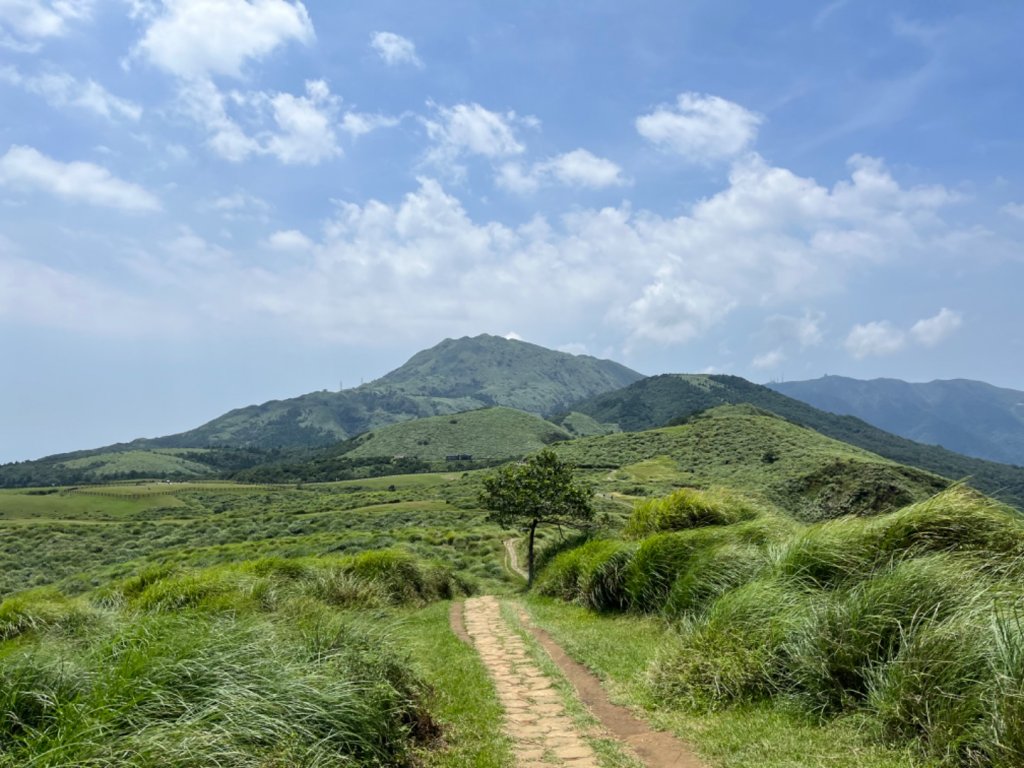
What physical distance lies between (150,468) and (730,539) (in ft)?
667

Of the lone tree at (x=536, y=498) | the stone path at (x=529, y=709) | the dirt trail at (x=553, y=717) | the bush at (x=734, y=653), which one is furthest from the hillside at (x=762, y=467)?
the bush at (x=734, y=653)

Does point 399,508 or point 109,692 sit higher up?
point 109,692

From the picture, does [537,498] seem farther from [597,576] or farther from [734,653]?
[734,653]

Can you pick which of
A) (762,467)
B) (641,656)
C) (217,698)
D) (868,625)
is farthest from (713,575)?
(762,467)

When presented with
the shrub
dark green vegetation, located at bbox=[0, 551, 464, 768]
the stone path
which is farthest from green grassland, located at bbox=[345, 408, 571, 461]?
dark green vegetation, located at bbox=[0, 551, 464, 768]

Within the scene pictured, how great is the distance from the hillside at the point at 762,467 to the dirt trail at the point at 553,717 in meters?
18.0

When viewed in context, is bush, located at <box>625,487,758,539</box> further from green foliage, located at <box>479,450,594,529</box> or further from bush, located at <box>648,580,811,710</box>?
green foliage, located at <box>479,450,594,529</box>

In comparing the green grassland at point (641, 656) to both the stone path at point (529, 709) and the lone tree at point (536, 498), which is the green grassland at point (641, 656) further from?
the lone tree at point (536, 498)

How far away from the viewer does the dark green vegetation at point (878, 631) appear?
4.51m

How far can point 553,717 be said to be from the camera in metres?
6.34

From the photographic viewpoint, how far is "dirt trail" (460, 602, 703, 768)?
5191 mm

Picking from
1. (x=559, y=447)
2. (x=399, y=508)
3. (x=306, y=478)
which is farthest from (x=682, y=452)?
(x=306, y=478)

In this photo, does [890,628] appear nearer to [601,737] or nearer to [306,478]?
[601,737]

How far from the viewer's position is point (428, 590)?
1667 cm
